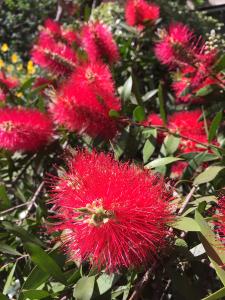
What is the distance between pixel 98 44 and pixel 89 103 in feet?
1.53

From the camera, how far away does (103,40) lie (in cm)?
178

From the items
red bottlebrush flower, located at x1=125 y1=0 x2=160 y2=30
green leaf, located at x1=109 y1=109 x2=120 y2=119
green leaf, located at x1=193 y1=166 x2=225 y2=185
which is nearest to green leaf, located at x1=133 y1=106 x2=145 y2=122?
green leaf, located at x1=109 y1=109 x2=120 y2=119

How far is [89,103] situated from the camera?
4.59ft

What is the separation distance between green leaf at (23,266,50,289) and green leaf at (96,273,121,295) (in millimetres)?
134

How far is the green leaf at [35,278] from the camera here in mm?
1073

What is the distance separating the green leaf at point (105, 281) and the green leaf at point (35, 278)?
Result: 13 cm

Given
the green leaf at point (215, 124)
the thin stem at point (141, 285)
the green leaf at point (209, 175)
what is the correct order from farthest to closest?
1. the green leaf at point (215, 124)
2. the green leaf at point (209, 175)
3. the thin stem at point (141, 285)

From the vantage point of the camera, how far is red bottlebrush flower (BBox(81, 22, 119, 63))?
1.76 metres

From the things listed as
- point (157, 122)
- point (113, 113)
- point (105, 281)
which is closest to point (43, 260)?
point (105, 281)

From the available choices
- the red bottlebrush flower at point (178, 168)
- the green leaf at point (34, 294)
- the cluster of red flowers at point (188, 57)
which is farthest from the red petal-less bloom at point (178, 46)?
the green leaf at point (34, 294)

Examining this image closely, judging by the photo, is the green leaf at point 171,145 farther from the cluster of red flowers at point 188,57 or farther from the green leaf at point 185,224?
the green leaf at point 185,224

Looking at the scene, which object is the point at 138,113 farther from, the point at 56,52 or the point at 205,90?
the point at 56,52

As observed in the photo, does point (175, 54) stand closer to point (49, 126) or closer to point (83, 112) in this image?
point (83, 112)

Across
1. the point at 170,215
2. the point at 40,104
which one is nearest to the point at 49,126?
the point at 40,104
